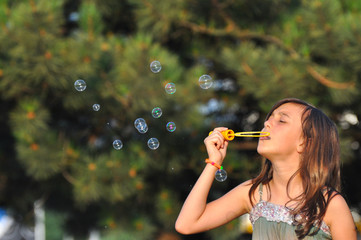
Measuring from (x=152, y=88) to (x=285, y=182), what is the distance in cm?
195

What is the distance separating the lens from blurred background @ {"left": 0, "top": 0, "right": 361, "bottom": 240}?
355 centimetres

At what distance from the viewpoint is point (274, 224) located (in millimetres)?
1643

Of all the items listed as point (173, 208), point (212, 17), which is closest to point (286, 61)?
point (212, 17)

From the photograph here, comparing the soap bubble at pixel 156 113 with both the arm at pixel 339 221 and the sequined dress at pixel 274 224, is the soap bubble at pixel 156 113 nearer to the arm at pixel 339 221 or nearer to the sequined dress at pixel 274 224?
the sequined dress at pixel 274 224

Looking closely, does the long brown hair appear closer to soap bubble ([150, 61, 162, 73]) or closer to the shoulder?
the shoulder

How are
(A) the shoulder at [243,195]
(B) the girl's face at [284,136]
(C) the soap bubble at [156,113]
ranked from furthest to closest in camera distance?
(C) the soap bubble at [156,113]
(A) the shoulder at [243,195]
(B) the girl's face at [284,136]

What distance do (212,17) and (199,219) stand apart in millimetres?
2743

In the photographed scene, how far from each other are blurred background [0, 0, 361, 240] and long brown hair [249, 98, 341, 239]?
180cm

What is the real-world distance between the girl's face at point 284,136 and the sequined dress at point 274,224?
0.51 feet

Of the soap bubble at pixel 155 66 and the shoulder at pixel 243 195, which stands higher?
the shoulder at pixel 243 195

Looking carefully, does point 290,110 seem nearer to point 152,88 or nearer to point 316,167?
point 316,167

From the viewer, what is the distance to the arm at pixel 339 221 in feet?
5.06

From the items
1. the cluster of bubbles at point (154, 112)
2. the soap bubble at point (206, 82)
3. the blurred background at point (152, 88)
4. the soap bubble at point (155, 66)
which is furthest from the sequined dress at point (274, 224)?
the blurred background at point (152, 88)

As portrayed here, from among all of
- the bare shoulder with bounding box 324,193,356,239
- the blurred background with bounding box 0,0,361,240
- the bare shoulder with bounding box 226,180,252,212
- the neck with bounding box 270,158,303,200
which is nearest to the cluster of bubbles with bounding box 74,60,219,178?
the blurred background with bounding box 0,0,361,240
